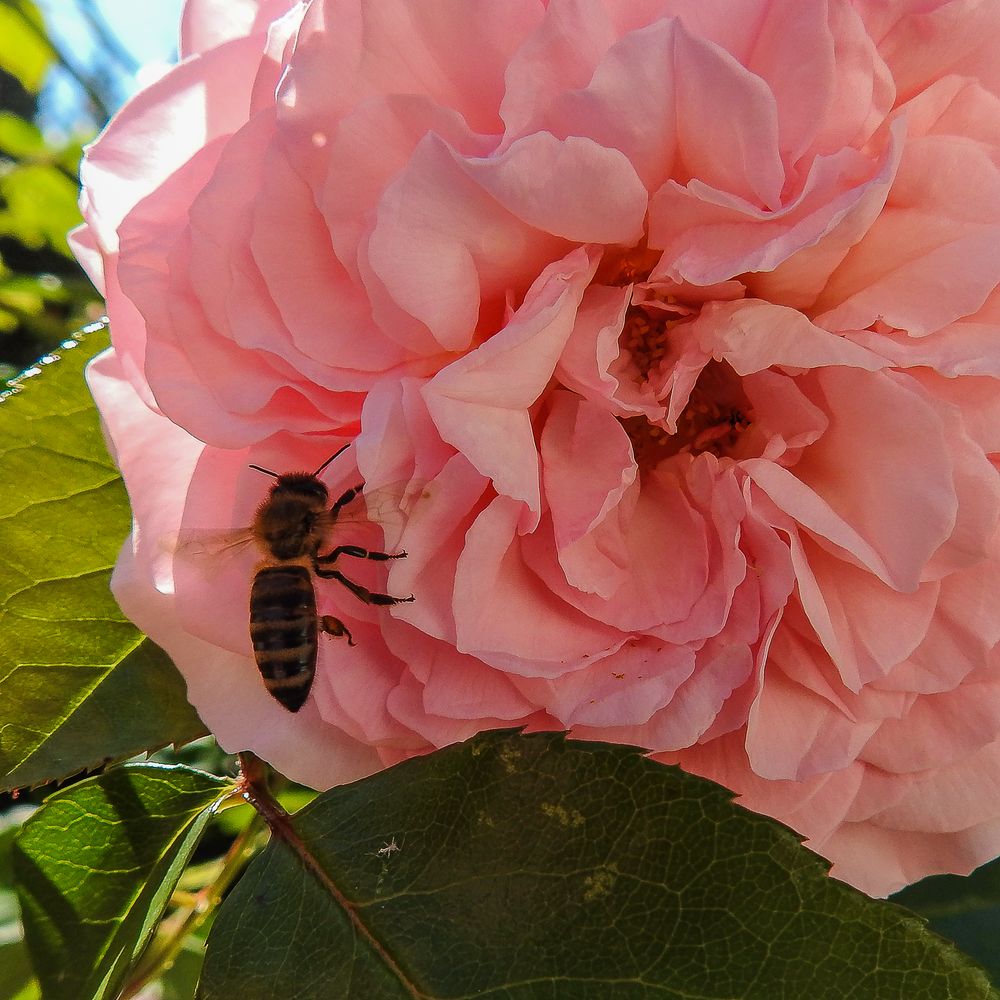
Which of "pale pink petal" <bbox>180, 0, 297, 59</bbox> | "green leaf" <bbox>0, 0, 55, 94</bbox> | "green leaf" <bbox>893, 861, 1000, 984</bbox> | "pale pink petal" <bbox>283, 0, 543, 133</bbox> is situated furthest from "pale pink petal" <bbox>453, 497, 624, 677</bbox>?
"green leaf" <bbox>0, 0, 55, 94</bbox>

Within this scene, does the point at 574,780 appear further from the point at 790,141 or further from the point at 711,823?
the point at 790,141

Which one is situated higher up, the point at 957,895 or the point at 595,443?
the point at 595,443

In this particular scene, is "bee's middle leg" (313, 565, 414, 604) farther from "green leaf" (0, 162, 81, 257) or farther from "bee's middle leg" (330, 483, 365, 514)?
"green leaf" (0, 162, 81, 257)

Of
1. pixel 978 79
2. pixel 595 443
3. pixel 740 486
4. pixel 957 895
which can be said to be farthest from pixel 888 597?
pixel 957 895

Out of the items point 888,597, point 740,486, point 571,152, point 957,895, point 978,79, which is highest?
point 571,152

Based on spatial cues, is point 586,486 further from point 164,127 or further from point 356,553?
point 164,127

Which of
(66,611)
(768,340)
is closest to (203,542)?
(66,611)

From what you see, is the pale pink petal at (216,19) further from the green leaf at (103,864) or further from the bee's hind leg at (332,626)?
the green leaf at (103,864)
